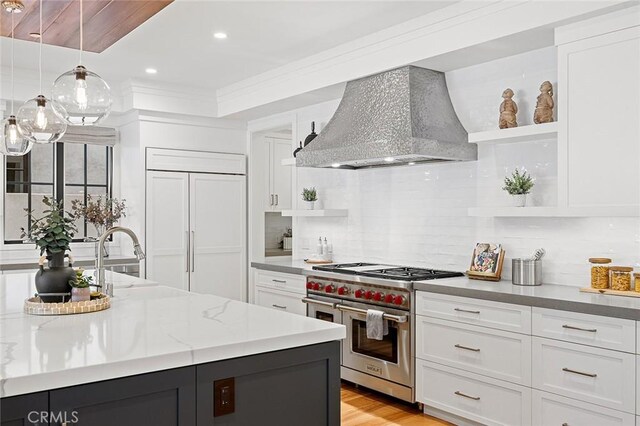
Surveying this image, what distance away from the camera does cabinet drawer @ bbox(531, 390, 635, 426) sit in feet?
9.00

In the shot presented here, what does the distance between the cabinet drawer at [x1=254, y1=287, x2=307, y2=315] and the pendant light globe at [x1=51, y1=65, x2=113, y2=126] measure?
2819 mm

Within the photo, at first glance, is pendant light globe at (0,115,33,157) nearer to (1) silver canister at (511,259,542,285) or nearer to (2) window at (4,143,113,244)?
(2) window at (4,143,113,244)

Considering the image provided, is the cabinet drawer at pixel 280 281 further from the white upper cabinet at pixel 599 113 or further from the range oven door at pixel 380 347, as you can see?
the white upper cabinet at pixel 599 113

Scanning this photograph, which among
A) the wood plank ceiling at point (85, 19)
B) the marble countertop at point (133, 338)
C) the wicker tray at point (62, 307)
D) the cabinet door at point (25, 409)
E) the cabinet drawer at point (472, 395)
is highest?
the wood plank ceiling at point (85, 19)

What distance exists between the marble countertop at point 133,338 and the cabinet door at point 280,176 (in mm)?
3948

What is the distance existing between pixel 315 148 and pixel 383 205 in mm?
785

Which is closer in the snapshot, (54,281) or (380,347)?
(54,281)

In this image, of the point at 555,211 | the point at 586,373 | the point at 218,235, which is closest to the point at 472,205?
the point at 555,211

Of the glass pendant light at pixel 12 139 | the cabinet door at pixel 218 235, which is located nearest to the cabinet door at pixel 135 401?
the glass pendant light at pixel 12 139

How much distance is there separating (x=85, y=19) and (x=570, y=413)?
3786 mm

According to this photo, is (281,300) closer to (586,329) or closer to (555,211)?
(555,211)

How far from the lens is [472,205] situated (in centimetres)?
410

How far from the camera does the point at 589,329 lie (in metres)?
2.83

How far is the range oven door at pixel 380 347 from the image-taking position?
3803 millimetres
